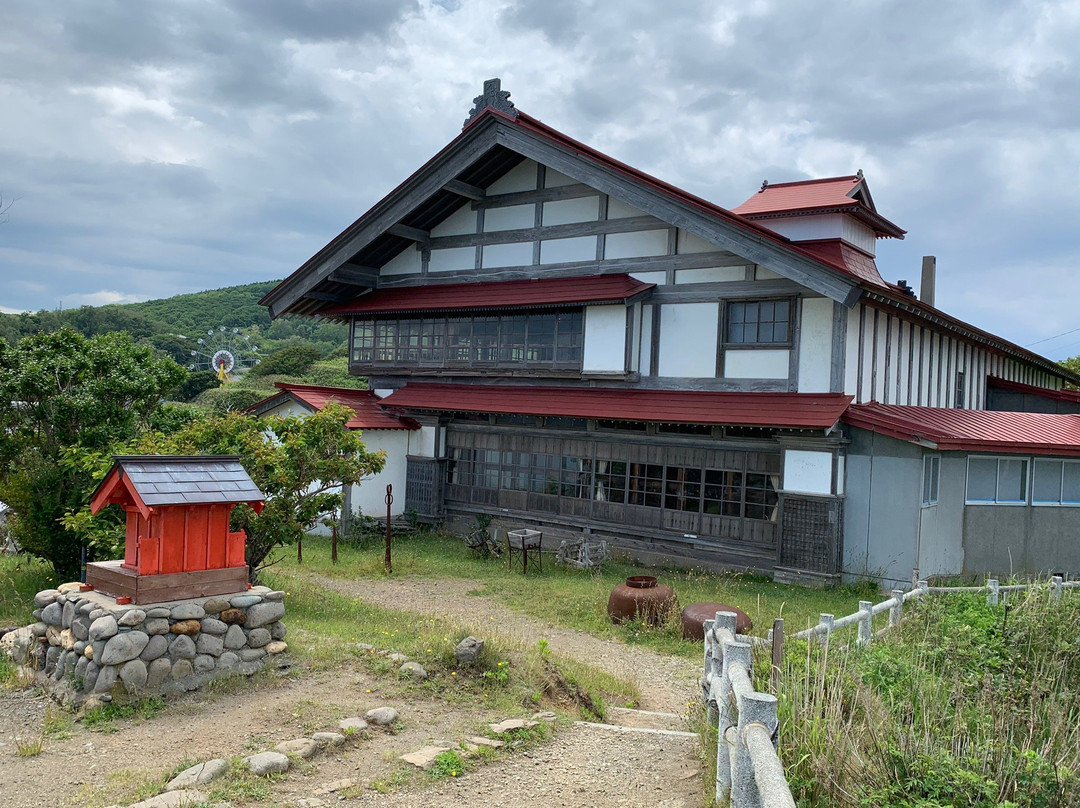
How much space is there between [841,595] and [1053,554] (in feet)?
16.9

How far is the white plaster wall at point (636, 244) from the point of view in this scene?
58.1 ft

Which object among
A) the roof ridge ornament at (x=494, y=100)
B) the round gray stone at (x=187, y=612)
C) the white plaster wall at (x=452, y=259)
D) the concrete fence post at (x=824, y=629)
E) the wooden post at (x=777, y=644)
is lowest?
the round gray stone at (x=187, y=612)

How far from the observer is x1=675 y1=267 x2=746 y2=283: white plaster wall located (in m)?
16.6

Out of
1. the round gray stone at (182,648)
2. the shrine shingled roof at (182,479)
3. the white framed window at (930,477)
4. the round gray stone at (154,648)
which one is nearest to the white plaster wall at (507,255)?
the white framed window at (930,477)

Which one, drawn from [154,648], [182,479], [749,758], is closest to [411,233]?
[182,479]

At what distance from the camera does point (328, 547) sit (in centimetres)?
1942

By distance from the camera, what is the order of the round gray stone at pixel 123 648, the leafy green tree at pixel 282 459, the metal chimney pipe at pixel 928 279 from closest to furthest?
the round gray stone at pixel 123 648
the leafy green tree at pixel 282 459
the metal chimney pipe at pixel 928 279

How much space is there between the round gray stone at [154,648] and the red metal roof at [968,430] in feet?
39.6

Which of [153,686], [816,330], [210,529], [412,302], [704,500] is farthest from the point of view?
[412,302]

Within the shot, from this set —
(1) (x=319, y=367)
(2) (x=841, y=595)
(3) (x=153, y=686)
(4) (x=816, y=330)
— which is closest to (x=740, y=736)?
(3) (x=153, y=686)

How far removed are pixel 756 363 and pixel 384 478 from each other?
396 inches

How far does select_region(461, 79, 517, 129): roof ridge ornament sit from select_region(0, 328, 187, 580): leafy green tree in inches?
371

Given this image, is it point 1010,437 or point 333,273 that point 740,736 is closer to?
point 1010,437

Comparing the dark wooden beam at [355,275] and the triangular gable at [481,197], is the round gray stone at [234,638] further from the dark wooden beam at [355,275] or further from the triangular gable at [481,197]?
the dark wooden beam at [355,275]
